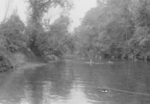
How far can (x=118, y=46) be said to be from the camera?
81500 mm

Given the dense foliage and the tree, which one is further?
the dense foliage

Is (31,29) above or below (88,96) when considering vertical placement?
above

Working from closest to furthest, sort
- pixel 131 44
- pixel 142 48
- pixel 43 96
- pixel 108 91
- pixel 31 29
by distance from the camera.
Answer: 1. pixel 43 96
2. pixel 108 91
3. pixel 31 29
4. pixel 142 48
5. pixel 131 44

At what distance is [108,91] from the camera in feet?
56.3

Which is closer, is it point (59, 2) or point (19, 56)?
point (19, 56)

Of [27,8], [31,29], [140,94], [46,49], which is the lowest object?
[140,94]

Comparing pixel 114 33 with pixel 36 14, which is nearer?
pixel 36 14

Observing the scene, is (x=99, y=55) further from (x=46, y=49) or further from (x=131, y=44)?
(x=46, y=49)

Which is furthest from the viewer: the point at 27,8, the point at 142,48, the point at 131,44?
the point at 131,44

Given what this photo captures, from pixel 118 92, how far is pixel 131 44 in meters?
59.1

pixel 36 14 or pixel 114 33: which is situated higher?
pixel 36 14

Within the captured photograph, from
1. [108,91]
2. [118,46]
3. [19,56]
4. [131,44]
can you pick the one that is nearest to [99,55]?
[118,46]

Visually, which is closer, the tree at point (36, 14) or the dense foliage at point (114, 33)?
the tree at point (36, 14)

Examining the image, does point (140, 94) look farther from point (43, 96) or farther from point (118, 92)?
point (43, 96)
